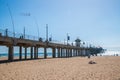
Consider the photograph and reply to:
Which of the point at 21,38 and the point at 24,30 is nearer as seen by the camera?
the point at 21,38

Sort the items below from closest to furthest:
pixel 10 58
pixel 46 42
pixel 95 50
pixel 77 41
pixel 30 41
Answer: pixel 10 58, pixel 30 41, pixel 46 42, pixel 77 41, pixel 95 50

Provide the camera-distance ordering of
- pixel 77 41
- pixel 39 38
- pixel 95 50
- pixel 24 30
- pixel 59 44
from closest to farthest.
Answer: pixel 39 38, pixel 24 30, pixel 59 44, pixel 77 41, pixel 95 50

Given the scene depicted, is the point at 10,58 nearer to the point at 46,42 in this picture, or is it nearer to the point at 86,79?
the point at 46,42

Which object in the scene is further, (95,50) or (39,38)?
(95,50)

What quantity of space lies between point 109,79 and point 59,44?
46.1 meters

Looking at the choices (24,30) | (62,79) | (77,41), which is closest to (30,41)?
(24,30)

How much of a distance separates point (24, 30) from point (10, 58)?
19.6 m

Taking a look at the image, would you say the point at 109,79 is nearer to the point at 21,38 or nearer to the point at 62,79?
the point at 62,79

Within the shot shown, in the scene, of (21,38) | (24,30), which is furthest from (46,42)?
(21,38)

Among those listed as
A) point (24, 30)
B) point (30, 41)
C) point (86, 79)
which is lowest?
point (86, 79)

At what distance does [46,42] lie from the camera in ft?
156

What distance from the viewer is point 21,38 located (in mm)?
34531

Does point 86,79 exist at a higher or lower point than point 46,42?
lower

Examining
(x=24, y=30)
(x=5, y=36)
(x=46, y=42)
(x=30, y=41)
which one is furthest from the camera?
(x=24, y=30)
